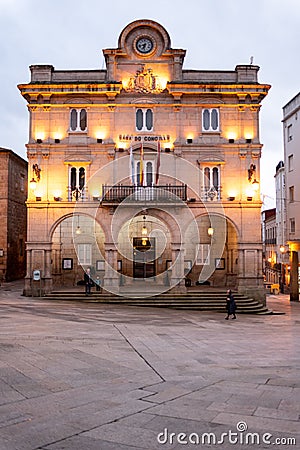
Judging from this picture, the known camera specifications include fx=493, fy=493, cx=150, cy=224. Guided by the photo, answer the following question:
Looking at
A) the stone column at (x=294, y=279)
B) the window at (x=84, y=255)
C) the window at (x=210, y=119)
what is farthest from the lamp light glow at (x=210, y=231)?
the stone column at (x=294, y=279)

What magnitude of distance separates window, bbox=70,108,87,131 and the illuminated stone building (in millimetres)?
59

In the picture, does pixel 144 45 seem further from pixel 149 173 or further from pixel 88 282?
pixel 88 282

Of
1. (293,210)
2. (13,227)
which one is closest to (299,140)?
(293,210)

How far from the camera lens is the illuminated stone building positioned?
28.3 metres

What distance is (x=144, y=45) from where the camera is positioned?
95.6 feet

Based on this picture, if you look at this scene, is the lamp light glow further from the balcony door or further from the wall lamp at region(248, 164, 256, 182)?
the balcony door

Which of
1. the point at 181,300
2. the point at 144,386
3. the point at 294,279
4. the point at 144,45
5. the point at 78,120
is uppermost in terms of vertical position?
the point at 144,45

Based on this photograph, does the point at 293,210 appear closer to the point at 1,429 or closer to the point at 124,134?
the point at 124,134

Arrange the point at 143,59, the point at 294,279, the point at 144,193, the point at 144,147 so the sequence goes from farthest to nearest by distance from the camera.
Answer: the point at 294,279 < the point at 143,59 < the point at 144,147 < the point at 144,193

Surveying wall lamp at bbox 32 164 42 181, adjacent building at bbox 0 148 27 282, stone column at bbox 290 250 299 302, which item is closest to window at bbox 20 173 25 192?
adjacent building at bbox 0 148 27 282

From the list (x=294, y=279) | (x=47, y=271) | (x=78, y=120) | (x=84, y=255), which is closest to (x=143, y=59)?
(x=78, y=120)

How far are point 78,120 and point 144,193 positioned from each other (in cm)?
590

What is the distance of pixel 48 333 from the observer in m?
16.1

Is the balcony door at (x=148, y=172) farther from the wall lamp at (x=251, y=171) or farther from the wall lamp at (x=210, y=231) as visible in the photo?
the wall lamp at (x=251, y=171)
